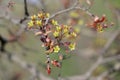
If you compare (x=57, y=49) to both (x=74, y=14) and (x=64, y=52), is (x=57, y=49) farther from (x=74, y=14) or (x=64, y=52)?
(x=74, y=14)

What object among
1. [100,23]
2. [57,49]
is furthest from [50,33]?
[100,23]

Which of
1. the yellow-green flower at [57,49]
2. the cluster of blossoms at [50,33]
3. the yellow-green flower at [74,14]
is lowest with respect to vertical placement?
the yellow-green flower at [57,49]

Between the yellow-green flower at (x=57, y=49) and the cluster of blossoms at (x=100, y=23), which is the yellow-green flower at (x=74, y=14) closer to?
the cluster of blossoms at (x=100, y=23)

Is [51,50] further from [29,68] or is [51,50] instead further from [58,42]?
[29,68]

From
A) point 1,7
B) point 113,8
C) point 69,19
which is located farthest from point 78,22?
point 1,7

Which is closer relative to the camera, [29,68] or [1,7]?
[1,7]

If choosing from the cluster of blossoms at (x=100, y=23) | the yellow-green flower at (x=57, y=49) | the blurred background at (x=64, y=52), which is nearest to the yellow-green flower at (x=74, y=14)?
the blurred background at (x=64, y=52)
